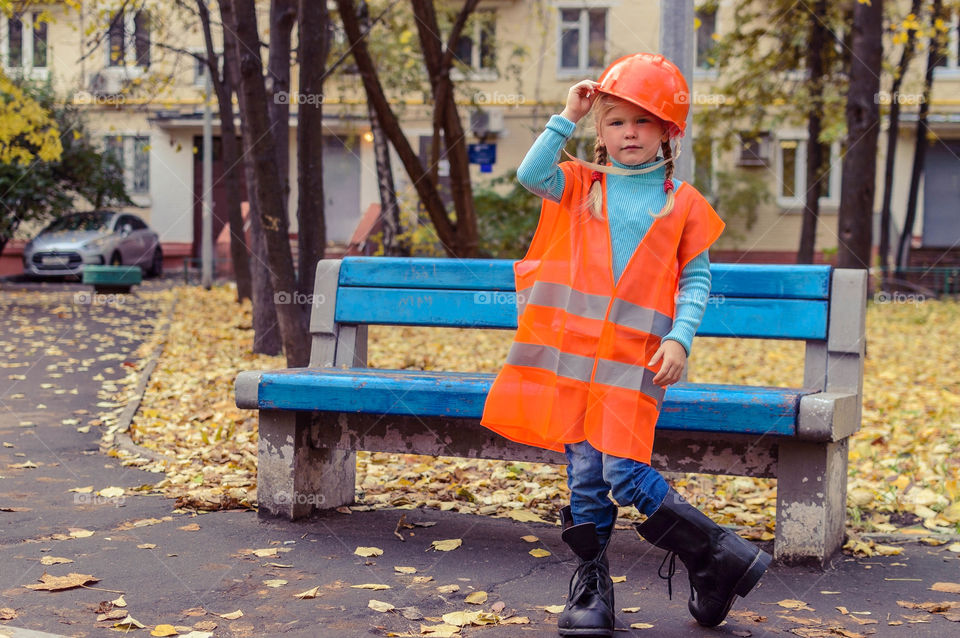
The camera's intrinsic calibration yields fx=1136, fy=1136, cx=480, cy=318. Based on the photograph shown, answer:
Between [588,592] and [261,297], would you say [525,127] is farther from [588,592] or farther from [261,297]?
[588,592]

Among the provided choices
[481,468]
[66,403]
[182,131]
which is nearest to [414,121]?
[182,131]

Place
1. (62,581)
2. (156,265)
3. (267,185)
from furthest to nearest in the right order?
(156,265) → (267,185) → (62,581)

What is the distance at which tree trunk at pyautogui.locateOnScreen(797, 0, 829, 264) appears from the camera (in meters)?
17.9

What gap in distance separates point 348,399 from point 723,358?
921 cm

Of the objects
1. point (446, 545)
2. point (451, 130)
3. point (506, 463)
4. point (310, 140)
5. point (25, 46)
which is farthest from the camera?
point (25, 46)

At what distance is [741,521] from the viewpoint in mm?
4801

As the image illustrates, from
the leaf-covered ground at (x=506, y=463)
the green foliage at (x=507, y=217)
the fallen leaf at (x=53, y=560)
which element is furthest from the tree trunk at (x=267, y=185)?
the green foliage at (x=507, y=217)

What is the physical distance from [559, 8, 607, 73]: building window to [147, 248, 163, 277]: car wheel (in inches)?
456

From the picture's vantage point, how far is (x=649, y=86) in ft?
10.3

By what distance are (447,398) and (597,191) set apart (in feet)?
3.41

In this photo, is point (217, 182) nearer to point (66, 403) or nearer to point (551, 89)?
point (551, 89)

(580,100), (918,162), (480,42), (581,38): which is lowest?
(580,100)

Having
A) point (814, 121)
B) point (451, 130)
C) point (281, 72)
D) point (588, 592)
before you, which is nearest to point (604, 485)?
point (588, 592)

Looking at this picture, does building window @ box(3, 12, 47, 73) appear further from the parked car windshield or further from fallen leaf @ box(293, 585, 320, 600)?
fallen leaf @ box(293, 585, 320, 600)
